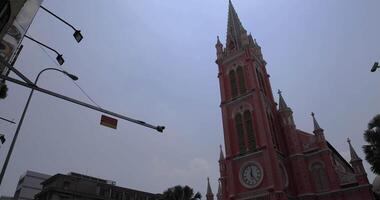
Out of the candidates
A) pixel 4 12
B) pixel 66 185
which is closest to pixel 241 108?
pixel 66 185

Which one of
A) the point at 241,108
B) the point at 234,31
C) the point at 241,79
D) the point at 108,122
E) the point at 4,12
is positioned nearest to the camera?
the point at 4,12

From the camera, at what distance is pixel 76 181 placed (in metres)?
49.8

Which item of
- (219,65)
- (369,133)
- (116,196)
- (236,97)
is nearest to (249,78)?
(236,97)

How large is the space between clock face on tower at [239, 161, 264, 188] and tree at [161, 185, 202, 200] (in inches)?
348

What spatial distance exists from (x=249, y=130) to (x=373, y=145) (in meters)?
15.4

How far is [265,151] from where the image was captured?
3294cm

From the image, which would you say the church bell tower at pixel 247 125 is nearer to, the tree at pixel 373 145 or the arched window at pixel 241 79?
the arched window at pixel 241 79

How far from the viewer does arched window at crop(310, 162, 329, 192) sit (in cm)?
3256

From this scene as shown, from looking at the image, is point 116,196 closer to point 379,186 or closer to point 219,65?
point 219,65

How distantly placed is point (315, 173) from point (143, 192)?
117ft

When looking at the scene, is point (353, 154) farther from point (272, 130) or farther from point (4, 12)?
point (4, 12)

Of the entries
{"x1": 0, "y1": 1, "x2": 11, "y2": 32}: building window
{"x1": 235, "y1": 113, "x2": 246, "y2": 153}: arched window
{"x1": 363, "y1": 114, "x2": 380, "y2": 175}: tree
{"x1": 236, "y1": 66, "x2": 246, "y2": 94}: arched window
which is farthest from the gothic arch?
{"x1": 0, "y1": 1, "x2": 11, "y2": 32}: building window

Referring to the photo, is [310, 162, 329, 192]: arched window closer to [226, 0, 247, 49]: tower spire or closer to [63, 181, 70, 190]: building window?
[226, 0, 247, 49]: tower spire

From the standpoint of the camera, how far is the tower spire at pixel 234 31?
4576cm
